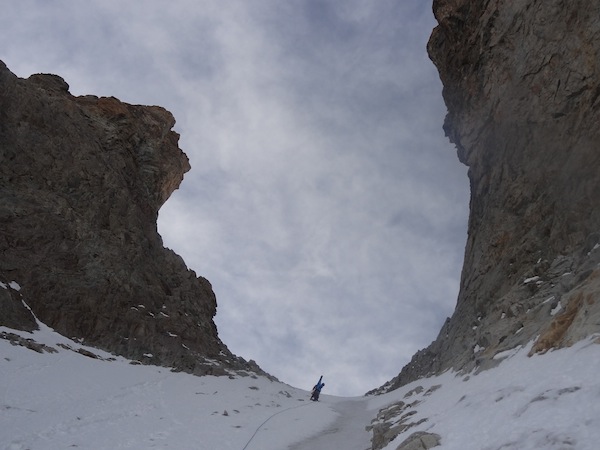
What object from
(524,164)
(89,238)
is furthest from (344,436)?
(89,238)

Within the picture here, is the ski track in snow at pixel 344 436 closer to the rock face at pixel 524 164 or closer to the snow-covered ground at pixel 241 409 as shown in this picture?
the snow-covered ground at pixel 241 409

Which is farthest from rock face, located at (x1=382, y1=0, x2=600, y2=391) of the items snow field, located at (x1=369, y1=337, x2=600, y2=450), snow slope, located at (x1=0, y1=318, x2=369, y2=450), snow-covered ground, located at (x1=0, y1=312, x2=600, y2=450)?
snow slope, located at (x1=0, y1=318, x2=369, y2=450)

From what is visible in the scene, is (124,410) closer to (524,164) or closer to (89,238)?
(89,238)

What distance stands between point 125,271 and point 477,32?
37761mm

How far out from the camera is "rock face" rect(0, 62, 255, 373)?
123ft

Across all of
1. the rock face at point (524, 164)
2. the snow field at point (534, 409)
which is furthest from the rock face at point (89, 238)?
the snow field at point (534, 409)

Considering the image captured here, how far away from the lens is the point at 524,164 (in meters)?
31.1

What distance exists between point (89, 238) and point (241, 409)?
26.2 m

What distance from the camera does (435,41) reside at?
153ft

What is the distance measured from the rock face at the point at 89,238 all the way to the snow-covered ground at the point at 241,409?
4072mm

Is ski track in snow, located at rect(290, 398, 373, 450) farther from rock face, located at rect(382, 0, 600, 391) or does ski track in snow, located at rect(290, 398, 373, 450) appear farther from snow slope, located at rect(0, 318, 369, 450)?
rock face, located at rect(382, 0, 600, 391)

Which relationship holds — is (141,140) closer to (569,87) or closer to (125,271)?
(125,271)

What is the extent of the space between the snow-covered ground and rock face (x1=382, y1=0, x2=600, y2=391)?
3435 millimetres

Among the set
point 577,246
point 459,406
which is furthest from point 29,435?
point 577,246
